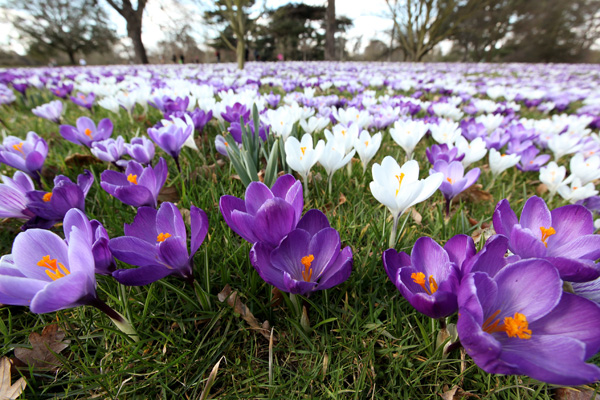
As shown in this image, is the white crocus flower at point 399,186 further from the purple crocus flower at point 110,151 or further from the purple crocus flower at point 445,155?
the purple crocus flower at point 110,151

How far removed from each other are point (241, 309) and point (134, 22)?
23.1 m

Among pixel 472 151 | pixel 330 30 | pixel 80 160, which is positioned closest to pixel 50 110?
pixel 80 160

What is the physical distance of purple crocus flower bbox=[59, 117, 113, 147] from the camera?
5.81 ft

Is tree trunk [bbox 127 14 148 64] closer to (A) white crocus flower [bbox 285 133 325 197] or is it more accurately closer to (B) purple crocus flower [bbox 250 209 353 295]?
(A) white crocus flower [bbox 285 133 325 197]

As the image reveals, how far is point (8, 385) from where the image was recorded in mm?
871

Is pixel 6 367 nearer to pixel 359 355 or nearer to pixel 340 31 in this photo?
pixel 359 355

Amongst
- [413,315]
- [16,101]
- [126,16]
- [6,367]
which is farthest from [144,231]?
[126,16]

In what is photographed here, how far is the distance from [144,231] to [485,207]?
1.84 m

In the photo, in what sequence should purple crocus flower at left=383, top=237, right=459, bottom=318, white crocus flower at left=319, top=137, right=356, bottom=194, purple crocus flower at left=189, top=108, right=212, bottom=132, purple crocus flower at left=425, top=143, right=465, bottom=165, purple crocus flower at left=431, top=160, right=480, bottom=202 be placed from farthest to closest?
purple crocus flower at left=189, top=108, right=212, bottom=132, purple crocus flower at left=425, top=143, right=465, bottom=165, white crocus flower at left=319, top=137, right=356, bottom=194, purple crocus flower at left=431, top=160, right=480, bottom=202, purple crocus flower at left=383, top=237, right=459, bottom=318

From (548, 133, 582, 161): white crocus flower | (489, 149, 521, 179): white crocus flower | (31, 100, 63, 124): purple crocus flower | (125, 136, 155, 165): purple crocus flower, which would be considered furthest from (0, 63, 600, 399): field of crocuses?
(548, 133, 582, 161): white crocus flower

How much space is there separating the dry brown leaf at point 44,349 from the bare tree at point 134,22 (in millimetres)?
21725

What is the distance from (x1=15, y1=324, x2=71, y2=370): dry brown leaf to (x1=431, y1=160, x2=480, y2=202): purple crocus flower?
156 cm

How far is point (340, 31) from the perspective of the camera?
1502 inches

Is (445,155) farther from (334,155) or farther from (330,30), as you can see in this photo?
(330,30)
